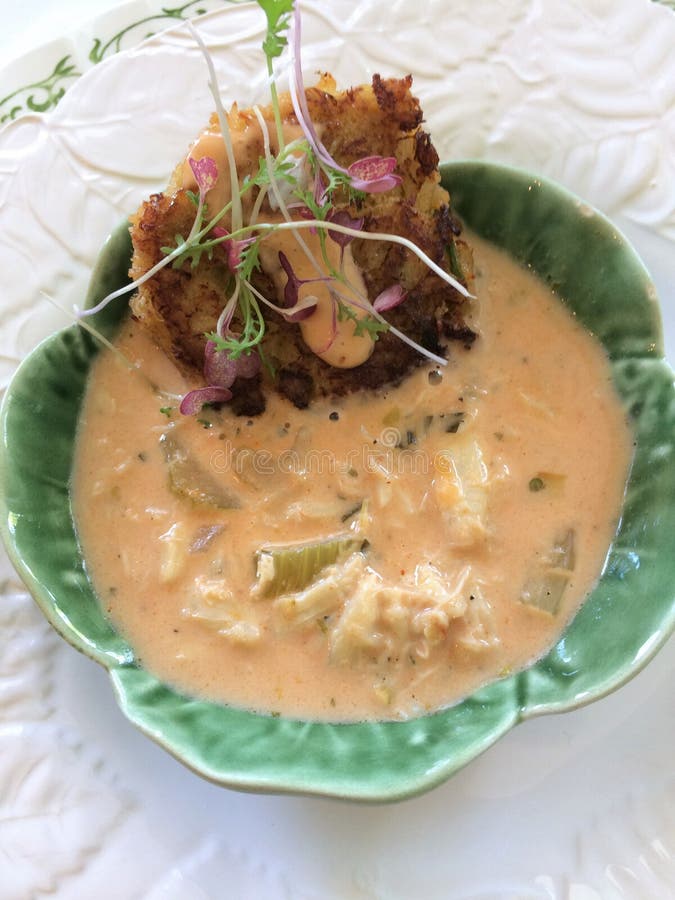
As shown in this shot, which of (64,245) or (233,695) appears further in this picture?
(64,245)

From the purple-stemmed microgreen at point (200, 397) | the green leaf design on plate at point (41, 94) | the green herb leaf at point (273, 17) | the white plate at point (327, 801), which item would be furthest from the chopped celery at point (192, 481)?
the green leaf design on plate at point (41, 94)

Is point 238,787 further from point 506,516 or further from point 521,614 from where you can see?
point 506,516

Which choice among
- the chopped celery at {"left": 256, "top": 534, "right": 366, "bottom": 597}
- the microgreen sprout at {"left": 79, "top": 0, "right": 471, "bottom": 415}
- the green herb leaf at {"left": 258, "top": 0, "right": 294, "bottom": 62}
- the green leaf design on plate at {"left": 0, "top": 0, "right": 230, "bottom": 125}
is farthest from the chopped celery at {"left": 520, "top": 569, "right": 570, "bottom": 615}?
the green leaf design on plate at {"left": 0, "top": 0, "right": 230, "bottom": 125}

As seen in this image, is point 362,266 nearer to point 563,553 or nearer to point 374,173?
point 374,173

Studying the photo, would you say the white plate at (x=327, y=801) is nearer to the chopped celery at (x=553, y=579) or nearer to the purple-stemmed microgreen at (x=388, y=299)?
the chopped celery at (x=553, y=579)

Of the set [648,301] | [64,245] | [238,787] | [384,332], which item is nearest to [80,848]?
[238,787]

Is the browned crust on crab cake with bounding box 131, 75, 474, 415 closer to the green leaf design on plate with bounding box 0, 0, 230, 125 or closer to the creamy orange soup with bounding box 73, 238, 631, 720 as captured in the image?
the creamy orange soup with bounding box 73, 238, 631, 720

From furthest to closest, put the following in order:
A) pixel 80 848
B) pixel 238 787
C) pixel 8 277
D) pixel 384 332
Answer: pixel 8 277 < pixel 384 332 < pixel 80 848 < pixel 238 787
